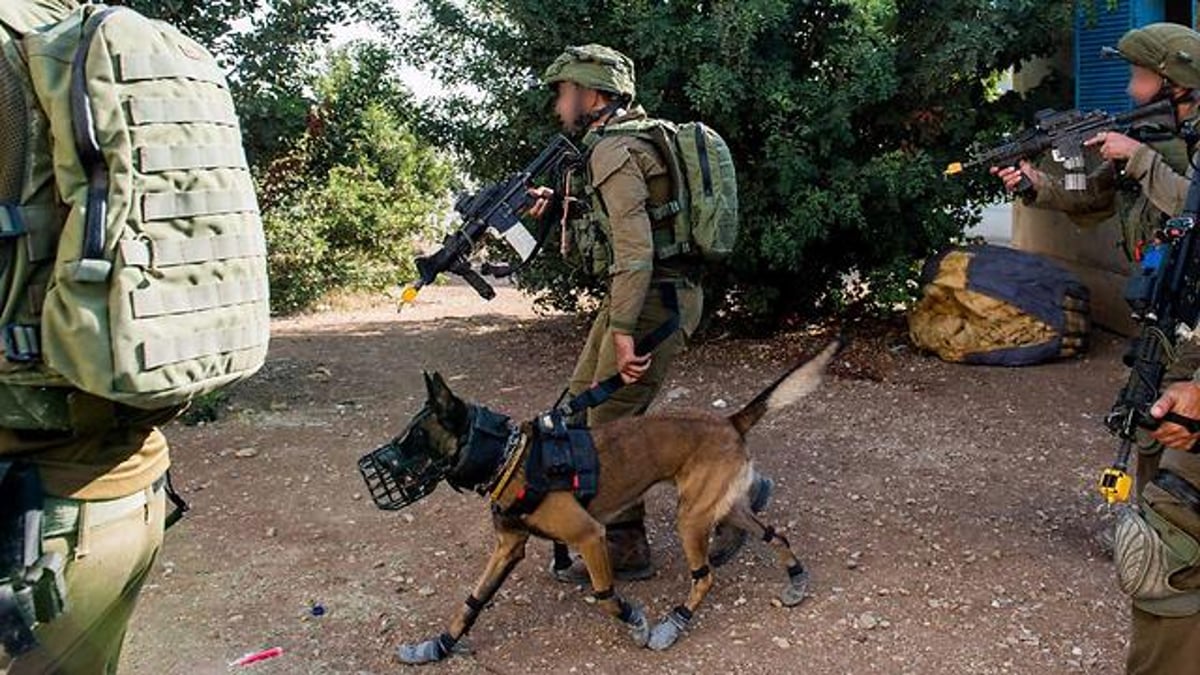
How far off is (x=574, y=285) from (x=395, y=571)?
176 inches

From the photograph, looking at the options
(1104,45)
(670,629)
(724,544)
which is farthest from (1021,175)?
(1104,45)

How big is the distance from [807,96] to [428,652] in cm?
496

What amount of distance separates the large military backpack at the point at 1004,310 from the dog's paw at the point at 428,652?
15.8 ft

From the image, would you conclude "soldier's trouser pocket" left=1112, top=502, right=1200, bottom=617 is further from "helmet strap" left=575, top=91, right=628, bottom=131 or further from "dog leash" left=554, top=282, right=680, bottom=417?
"helmet strap" left=575, top=91, right=628, bottom=131

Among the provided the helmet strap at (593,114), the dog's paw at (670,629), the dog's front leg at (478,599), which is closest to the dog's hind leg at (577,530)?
the dog's front leg at (478,599)

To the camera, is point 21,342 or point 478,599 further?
point 478,599

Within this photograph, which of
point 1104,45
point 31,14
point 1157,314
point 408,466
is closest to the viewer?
point 31,14

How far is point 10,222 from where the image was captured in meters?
1.90

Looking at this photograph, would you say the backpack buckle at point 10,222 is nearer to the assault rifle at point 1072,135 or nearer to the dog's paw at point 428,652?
the dog's paw at point 428,652

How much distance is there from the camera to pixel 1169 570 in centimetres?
277

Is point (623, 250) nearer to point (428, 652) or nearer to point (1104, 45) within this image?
point (428, 652)

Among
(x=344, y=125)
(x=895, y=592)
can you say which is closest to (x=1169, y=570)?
(x=895, y=592)

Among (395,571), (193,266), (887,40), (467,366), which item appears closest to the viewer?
(193,266)

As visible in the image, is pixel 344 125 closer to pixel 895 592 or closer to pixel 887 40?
pixel 887 40
